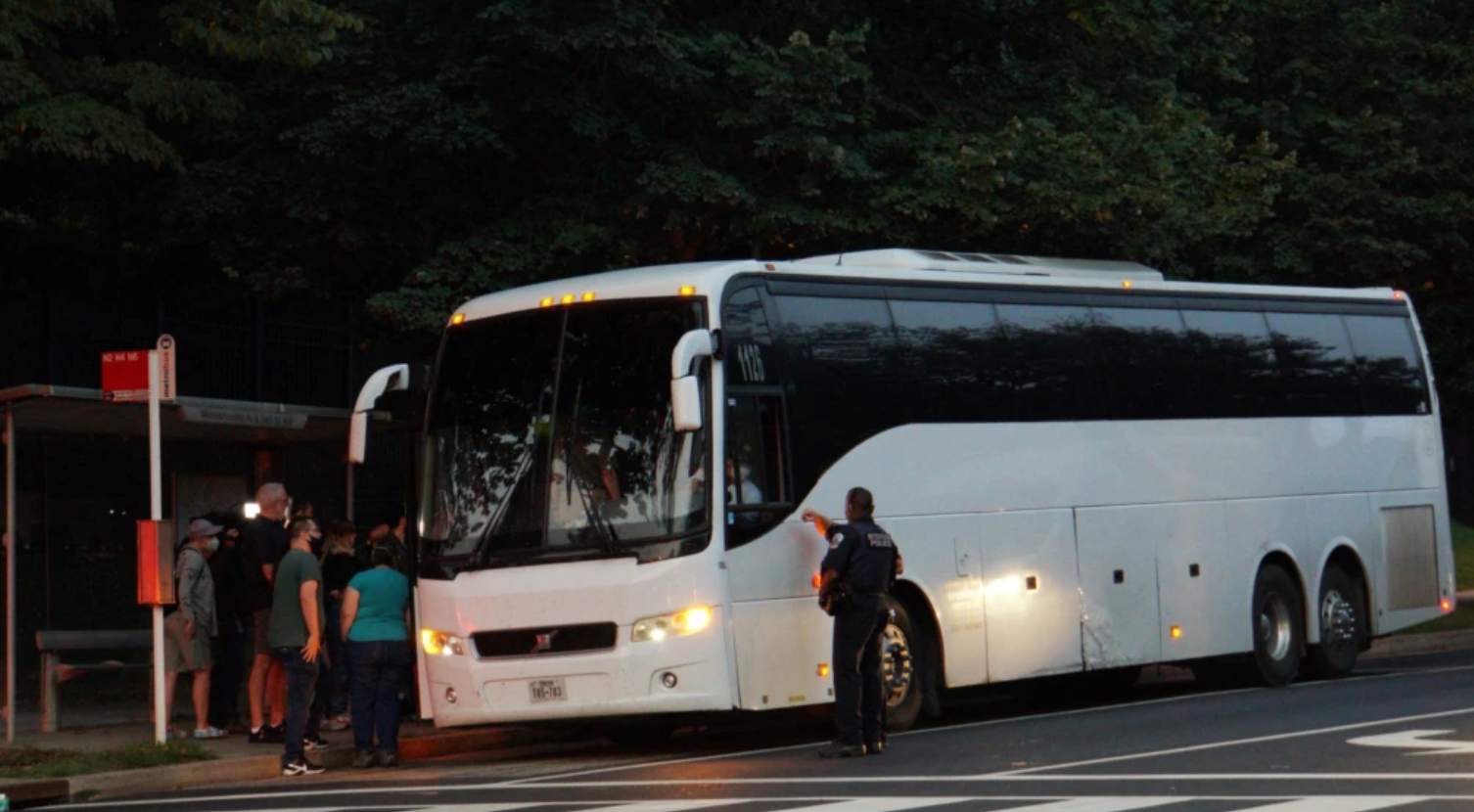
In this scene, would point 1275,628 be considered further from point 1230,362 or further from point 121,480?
point 121,480

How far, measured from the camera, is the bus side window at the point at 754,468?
1550cm

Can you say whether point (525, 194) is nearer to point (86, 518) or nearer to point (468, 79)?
point (468, 79)

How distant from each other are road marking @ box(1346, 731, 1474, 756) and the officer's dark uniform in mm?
3097

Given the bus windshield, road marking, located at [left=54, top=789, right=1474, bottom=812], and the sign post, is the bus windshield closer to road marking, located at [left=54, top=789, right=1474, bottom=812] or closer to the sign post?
the sign post

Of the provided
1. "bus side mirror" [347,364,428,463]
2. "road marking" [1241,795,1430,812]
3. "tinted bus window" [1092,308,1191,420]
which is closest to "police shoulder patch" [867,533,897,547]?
"bus side mirror" [347,364,428,463]

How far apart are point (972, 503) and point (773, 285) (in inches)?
107

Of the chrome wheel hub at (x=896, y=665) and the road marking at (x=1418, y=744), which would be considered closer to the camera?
the road marking at (x=1418, y=744)

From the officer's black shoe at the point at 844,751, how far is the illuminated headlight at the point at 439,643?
9.27ft

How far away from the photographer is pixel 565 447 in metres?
15.5

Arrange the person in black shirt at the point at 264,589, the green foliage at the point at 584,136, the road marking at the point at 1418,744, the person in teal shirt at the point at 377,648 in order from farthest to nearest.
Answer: the green foliage at the point at 584,136
the person in black shirt at the point at 264,589
the person in teal shirt at the point at 377,648
the road marking at the point at 1418,744

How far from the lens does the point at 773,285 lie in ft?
53.9

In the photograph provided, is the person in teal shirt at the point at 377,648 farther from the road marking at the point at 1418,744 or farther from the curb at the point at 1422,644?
the curb at the point at 1422,644

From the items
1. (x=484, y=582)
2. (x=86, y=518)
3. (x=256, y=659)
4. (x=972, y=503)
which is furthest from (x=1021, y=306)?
(x=86, y=518)

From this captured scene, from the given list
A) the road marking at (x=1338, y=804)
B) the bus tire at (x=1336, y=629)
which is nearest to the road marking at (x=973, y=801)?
the road marking at (x=1338, y=804)
